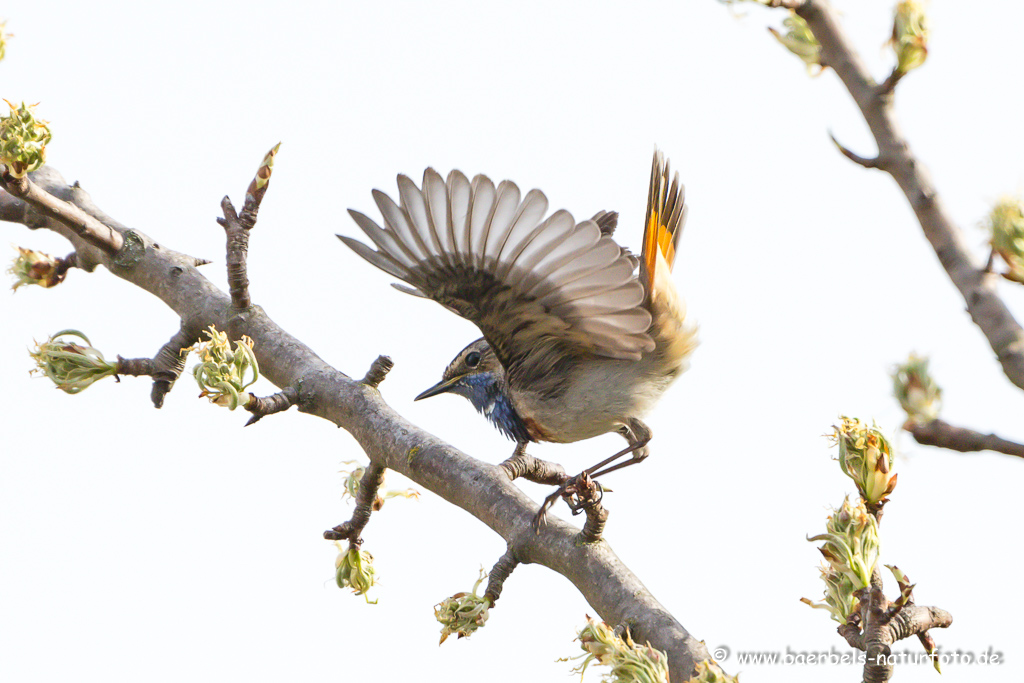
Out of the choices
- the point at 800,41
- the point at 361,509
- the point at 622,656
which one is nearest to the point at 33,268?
the point at 361,509

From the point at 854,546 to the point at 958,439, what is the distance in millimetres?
787

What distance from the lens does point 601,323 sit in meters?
3.57

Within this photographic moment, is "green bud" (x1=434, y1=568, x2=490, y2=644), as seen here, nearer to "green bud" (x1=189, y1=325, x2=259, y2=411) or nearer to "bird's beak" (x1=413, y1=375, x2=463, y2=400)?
"green bud" (x1=189, y1=325, x2=259, y2=411)

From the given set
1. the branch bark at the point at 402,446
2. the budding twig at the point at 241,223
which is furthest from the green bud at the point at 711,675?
the budding twig at the point at 241,223

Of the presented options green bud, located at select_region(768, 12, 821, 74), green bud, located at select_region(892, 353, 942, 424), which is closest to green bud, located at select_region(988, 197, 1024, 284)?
green bud, located at select_region(892, 353, 942, 424)

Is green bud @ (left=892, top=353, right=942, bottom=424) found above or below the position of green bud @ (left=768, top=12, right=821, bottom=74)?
below

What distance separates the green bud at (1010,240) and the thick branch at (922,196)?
0.18 metres

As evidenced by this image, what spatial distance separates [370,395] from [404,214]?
786mm

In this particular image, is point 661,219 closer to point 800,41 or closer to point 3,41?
point 800,41

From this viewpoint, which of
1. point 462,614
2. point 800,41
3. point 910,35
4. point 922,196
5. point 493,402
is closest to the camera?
point 922,196

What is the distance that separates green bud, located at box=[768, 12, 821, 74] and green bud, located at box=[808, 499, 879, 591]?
1116 mm

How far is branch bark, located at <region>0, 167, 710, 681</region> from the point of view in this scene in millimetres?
2703

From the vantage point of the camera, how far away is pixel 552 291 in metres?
3.50

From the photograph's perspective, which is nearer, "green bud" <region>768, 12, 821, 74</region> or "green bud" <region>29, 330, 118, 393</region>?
"green bud" <region>768, 12, 821, 74</region>
